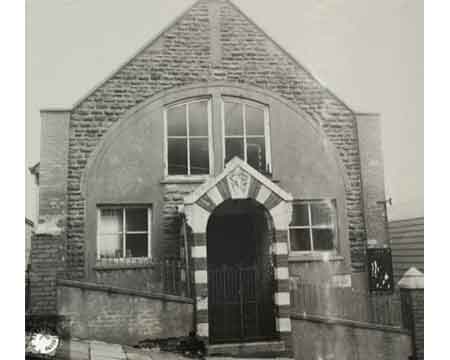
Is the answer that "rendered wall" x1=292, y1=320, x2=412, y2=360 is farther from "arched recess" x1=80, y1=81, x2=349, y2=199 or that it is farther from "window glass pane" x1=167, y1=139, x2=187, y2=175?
"window glass pane" x1=167, y1=139, x2=187, y2=175

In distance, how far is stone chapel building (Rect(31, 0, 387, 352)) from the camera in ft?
23.2

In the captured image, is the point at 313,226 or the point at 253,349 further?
the point at 313,226

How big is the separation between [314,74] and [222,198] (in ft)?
7.79

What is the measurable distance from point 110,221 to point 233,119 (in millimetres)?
2693

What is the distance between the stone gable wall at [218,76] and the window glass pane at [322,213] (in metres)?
0.32

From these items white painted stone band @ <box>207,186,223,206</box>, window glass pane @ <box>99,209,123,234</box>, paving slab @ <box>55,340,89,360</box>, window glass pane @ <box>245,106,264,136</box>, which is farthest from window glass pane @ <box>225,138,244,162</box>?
paving slab @ <box>55,340,89,360</box>

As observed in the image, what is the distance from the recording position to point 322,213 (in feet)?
26.4

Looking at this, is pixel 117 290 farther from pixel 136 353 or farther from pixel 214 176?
pixel 214 176

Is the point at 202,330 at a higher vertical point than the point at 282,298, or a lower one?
lower

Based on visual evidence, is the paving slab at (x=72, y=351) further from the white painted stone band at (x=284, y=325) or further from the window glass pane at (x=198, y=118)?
the window glass pane at (x=198, y=118)

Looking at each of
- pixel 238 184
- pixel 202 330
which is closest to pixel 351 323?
pixel 202 330

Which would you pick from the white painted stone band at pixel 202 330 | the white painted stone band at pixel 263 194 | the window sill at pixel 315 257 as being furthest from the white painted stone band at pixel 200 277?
the window sill at pixel 315 257
